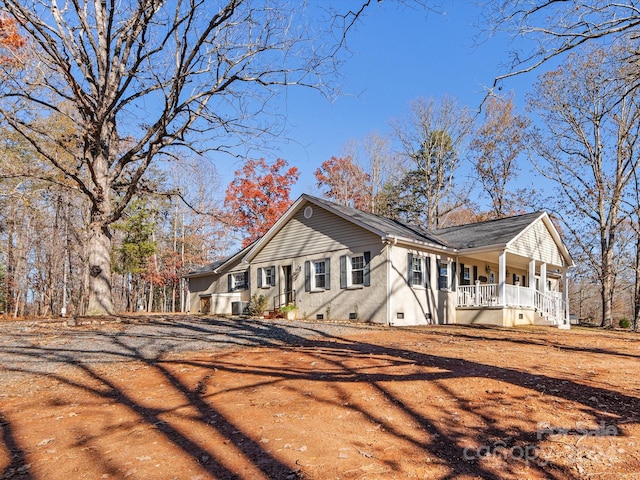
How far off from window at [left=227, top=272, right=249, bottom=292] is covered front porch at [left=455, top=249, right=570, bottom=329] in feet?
31.6

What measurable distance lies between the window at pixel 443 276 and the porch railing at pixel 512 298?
2.64ft

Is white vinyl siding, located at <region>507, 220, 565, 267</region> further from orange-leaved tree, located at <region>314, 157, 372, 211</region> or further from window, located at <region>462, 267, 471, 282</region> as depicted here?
orange-leaved tree, located at <region>314, 157, 372, 211</region>

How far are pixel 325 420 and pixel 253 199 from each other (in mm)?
29646

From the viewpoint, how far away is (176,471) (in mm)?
3004

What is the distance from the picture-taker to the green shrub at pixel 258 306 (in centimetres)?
1748

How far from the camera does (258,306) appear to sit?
17.6 meters

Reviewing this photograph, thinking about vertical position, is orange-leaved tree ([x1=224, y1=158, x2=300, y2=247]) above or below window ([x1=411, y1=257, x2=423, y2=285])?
above

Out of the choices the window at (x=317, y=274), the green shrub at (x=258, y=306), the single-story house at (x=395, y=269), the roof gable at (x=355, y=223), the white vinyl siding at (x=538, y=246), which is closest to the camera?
the roof gable at (x=355, y=223)

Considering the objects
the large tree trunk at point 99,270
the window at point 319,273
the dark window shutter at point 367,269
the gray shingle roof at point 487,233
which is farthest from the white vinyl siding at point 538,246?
the large tree trunk at point 99,270

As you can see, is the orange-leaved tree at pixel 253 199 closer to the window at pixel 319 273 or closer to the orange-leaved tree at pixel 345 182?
the orange-leaved tree at pixel 345 182

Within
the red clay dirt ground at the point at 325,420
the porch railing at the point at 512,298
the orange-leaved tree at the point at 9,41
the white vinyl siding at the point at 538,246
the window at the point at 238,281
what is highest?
the orange-leaved tree at the point at 9,41

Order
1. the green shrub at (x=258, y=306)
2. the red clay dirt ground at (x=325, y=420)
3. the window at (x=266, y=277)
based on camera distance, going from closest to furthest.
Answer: the red clay dirt ground at (x=325, y=420), the green shrub at (x=258, y=306), the window at (x=266, y=277)

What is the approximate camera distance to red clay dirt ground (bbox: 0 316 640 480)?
10.1 ft

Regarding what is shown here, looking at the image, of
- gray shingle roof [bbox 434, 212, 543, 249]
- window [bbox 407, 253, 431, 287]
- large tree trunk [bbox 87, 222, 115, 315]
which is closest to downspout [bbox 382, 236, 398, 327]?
window [bbox 407, 253, 431, 287]
